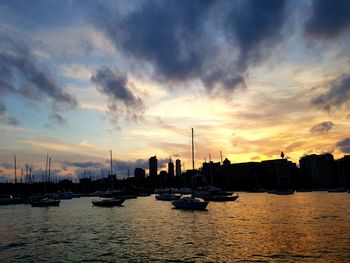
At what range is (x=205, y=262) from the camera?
103 feet

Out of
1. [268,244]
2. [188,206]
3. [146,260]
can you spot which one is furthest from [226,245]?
[188,206]

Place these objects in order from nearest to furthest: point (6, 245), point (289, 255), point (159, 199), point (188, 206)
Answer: point (289, 255) → point (6, 245) → point (188, 206) → point (159, 199)

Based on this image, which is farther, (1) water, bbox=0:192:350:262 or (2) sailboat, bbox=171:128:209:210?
(2) sailboat, bbox=171:128:209:210

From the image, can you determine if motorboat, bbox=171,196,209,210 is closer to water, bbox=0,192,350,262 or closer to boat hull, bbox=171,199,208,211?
boat hull, bbox=171,199,208,211

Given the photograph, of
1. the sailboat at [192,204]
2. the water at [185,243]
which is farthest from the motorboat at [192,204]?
the water at [185,243]

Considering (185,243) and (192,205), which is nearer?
Result: (185,243)

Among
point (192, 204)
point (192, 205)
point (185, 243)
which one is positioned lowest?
point (185, 243)

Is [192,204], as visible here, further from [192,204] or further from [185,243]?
[185,243]

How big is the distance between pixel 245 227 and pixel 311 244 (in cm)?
1663

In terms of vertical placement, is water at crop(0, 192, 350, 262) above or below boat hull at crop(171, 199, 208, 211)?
below

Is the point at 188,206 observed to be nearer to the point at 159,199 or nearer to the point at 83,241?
the point at 83,241

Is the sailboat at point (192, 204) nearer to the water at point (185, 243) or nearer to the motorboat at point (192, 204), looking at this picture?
the motorboat at point (192, 204)

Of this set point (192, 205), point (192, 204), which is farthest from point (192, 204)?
point (192, 205)

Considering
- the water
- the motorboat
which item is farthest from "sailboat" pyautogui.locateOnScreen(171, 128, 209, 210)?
the water
